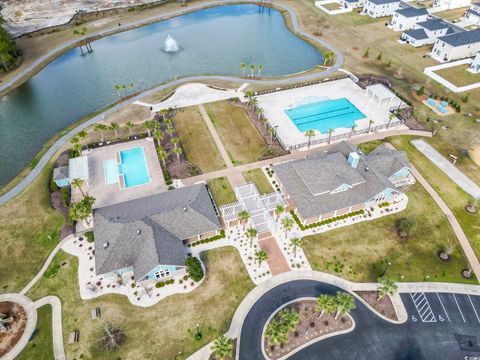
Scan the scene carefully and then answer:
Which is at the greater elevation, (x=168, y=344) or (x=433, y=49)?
(x=433, y=49)

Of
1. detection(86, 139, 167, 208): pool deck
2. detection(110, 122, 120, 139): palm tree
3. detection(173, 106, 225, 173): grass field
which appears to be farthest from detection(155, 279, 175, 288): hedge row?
detection(110, 122, 120, 139): palm tree

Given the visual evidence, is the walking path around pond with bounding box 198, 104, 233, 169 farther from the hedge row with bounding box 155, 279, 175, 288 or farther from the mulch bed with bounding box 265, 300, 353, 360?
the mulch bed with bounding box 265, 300, 353, 360

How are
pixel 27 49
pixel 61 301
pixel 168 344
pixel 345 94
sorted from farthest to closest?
pixel 27 49 → pixel 345 94 → pixel 61 301 → pixel 168 344

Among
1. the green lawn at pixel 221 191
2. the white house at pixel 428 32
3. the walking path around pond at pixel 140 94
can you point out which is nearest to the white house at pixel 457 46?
the white house at pixel 428 32

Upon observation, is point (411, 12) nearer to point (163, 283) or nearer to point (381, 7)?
point (381, 7)

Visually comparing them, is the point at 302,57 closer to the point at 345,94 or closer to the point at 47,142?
the point at 345,94

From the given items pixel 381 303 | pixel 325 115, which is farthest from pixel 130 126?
pixel 381 303

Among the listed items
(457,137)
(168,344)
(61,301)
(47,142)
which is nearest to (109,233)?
(61,301)
